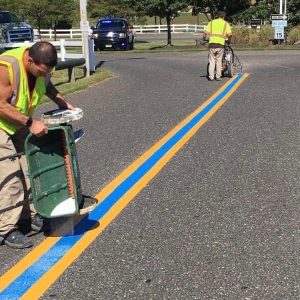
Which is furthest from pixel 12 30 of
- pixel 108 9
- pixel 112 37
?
pixel 108 9

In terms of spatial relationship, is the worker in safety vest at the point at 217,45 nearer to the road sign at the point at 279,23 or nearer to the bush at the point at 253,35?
the road sign at the point at 279,23

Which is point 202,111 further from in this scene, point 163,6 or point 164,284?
point 163,6

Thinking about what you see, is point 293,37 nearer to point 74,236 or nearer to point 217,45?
point 217,45

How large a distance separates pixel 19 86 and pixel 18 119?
26cm

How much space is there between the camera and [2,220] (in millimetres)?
4336

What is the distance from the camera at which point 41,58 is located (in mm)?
3986

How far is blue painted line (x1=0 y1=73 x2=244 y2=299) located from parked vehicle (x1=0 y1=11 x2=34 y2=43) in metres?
18.6

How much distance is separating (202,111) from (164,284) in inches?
267

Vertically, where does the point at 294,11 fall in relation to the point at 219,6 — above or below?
below

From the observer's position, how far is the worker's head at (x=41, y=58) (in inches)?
157

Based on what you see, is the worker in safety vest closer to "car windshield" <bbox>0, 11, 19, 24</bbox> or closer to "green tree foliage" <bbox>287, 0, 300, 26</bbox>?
"car windshield" <bbox>0, 11, 19, 24</bbox>

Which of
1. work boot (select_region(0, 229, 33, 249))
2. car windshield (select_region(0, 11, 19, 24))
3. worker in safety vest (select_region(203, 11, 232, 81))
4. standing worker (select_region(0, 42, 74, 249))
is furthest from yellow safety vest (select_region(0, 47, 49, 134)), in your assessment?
car windshield (select_region(0, 11, 19, 24))

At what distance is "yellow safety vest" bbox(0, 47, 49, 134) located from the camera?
159 inches

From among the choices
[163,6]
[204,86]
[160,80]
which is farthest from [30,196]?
[163,6]
